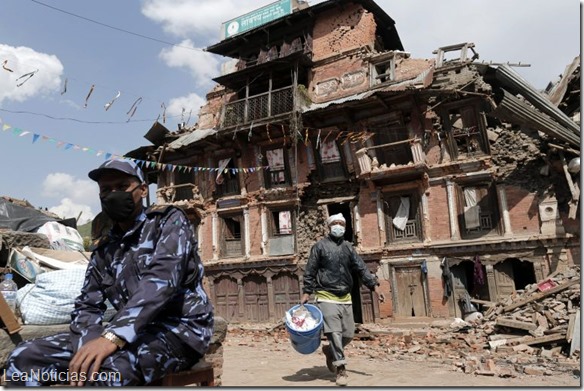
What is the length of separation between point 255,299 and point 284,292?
5.40 feet

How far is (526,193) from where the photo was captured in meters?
15.7

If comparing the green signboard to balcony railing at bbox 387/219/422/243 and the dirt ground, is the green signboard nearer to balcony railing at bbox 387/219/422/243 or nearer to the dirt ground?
balcony railing at bbox 387/219/422/243

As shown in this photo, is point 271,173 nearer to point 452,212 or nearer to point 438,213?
point 438,213

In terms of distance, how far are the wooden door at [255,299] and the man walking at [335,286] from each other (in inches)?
557

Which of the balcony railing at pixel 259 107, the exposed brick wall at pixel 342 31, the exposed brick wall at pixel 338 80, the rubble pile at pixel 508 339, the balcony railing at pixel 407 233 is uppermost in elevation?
the exposed brick wall at pixel 342 31

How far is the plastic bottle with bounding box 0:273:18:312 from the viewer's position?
388cm

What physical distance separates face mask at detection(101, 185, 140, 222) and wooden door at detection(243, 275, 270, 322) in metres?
18.1

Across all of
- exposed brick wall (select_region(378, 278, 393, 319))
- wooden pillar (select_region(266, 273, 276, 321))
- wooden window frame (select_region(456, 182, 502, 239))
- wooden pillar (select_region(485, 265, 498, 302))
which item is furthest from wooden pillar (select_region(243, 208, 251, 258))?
wooden pillar (select_region(485, 265, 498, 302))

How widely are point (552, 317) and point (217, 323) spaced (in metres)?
9.61

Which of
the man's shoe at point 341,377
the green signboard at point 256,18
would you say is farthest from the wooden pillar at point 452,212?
the green signboard at point 256,18

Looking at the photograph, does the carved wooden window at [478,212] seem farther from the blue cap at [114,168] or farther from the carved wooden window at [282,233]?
the blue cap at [114,168]

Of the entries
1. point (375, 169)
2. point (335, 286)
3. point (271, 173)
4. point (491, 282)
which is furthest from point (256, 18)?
point (335, 286)

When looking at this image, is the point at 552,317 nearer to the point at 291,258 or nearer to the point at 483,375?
the point at 483,375

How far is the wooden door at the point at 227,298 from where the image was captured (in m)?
21.0
